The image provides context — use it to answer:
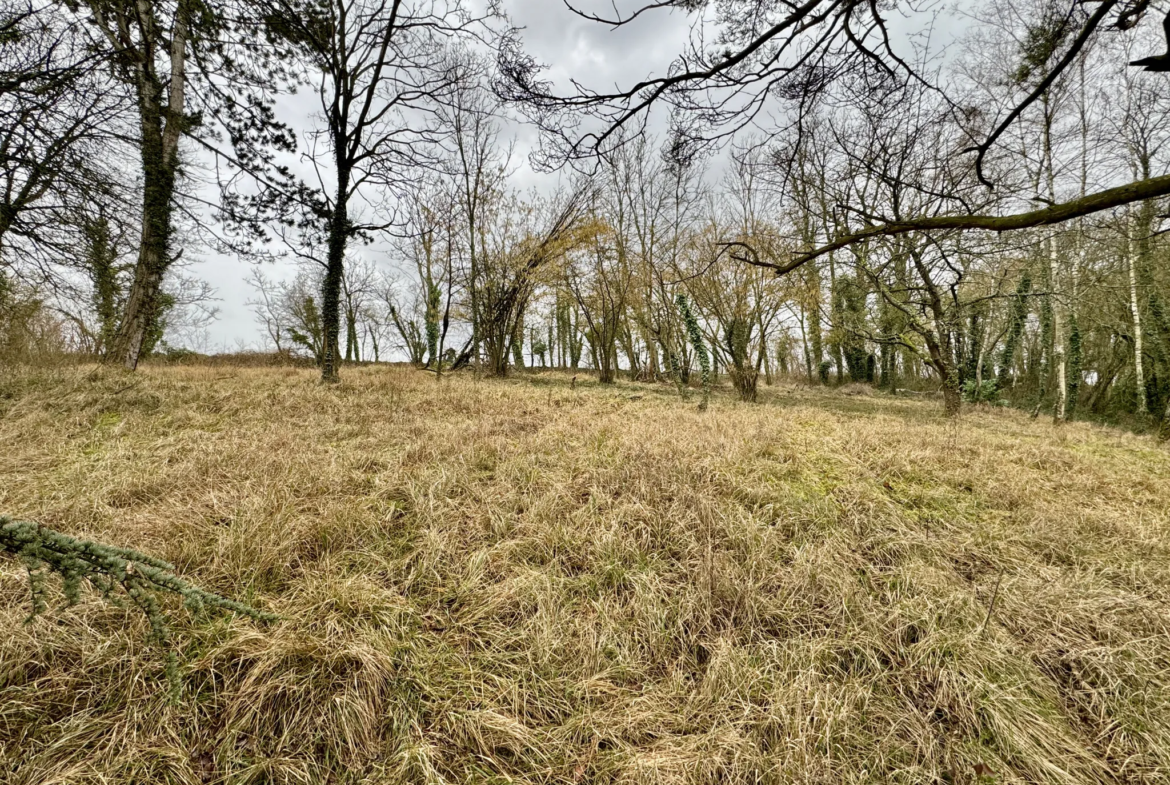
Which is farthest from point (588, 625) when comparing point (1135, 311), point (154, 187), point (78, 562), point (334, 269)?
point (1135, 311)

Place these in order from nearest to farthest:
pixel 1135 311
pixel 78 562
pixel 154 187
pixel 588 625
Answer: pixel 78 562, pixel 588 625, pixel 154 187, pixel 1135 311

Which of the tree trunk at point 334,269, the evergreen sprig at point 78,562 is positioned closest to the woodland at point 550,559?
the evergreen sprig at point 78,562

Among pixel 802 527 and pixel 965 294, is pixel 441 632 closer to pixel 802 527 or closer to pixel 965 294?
pixel 802 527

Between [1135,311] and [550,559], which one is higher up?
[1135,311]

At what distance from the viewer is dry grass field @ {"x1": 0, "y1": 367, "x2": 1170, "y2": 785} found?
4.90 ft

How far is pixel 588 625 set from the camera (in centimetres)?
206

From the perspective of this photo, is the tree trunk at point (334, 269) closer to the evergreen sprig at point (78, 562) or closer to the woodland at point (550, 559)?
the woodland at point (550, 559)

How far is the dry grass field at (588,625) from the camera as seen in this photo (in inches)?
58.7

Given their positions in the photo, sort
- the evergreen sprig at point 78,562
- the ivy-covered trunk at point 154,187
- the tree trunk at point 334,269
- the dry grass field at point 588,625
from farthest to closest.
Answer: the tree trunk at point 334,269 → the ivy-covered trunk at point 154,187 → the dry grass field at point 588,625 → the evergreen sprig at point 78,562

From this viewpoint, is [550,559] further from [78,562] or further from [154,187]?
[154,187]

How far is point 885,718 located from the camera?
1671 millimetres

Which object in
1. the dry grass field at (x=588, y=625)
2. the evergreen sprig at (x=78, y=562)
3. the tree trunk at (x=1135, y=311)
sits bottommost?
the dry grass field at (x=588, y=625)

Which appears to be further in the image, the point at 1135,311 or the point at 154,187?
the point at 1135,311

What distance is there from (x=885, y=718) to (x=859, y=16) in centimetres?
442
